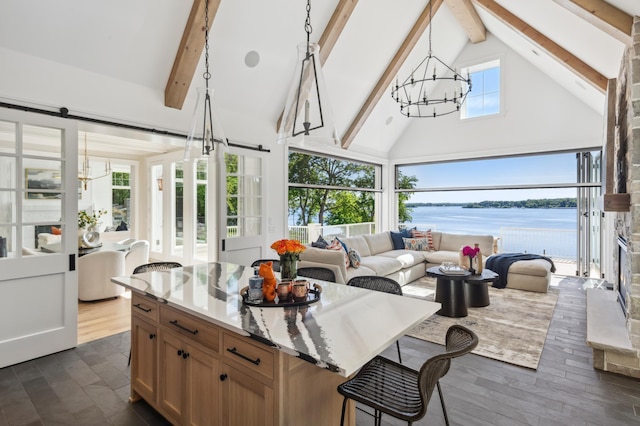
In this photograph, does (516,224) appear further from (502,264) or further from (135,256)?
(135,256)

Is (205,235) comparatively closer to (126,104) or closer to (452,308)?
(126,104)

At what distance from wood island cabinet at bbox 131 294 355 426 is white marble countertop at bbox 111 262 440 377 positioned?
7 centimetres

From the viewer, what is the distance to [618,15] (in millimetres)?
2883

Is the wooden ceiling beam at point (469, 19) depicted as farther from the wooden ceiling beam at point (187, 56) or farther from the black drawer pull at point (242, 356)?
the black drawer pull at point (242, 356)

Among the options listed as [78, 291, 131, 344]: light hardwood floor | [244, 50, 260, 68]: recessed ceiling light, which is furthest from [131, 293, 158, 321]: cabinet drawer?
[244, 50, 260, 68]: recessed ceiling light

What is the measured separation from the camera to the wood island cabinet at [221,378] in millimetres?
1459

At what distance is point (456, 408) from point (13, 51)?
4.51 metres

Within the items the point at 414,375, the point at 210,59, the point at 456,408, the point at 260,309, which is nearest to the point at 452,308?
the point at 456,408

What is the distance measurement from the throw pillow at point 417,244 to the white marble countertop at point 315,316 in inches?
185

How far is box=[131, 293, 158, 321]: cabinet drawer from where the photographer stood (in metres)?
2.15

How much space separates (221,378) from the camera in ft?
5.42

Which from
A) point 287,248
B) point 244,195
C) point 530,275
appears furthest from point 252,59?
point 530,275

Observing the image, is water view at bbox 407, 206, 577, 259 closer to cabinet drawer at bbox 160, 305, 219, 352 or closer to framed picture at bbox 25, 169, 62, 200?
cabinet drawer at bbox 160, 305, 219, 352

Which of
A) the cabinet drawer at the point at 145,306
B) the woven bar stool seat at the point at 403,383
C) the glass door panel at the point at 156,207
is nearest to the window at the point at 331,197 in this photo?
the glass door panel at the point at 156,207
